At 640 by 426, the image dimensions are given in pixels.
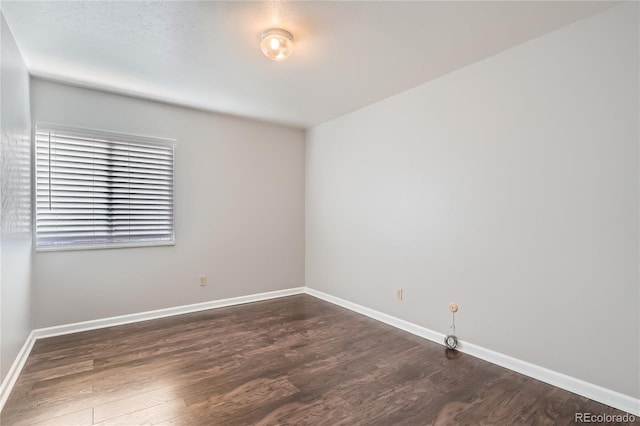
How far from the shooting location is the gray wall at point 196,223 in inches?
128

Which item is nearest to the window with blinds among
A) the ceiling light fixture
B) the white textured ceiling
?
the white textured ceiling

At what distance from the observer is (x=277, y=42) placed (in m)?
2.26

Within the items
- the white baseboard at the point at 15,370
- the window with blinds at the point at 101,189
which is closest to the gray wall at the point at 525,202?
the window with blinds at the point at 101,189

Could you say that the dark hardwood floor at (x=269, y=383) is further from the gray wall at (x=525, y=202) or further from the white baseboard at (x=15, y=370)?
the gray wall at (x=525, y=202)

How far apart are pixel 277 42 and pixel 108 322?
3268mm

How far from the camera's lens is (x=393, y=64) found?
2.79 metres

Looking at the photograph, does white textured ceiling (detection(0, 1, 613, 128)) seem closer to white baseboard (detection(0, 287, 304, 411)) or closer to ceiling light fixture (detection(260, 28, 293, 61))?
ceiling light fixture (detection(260, 28, 293, 61))

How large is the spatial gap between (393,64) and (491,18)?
2.69 feet

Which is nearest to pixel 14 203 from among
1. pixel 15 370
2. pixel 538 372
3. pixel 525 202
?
pixel 15 370

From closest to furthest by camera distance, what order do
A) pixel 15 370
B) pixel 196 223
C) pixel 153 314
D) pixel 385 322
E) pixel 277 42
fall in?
pixel 277 42, pixel 15 370, pixel 385 322, pixel 153 314, pixel 196 223

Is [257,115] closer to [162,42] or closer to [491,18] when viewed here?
[162,42]

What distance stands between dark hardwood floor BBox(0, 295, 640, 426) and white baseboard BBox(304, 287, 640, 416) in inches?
2.4

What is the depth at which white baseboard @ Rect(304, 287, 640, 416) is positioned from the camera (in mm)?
2012

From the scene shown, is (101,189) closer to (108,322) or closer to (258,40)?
(108,322)
